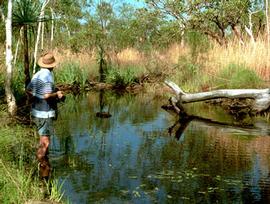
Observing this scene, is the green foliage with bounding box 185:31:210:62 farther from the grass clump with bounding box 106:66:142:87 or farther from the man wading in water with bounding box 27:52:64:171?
the man wading in water with bounding box 27:52:64:171

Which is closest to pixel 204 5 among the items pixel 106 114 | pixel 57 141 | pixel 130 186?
pixel 106 114

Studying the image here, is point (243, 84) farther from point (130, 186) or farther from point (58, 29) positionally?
point (58, 29)

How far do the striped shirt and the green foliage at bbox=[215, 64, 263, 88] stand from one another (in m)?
8.57

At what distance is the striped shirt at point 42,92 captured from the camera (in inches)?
292

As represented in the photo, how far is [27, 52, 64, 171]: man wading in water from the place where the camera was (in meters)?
7.43

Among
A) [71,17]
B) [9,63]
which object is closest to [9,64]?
[9,63]

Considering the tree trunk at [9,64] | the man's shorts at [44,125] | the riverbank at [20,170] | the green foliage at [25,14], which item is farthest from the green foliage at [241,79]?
the man's shorts at [44,125]

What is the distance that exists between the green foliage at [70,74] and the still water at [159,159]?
22.7 feet

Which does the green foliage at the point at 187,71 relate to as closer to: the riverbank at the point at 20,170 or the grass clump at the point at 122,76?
the grass clump at the point at 122,76

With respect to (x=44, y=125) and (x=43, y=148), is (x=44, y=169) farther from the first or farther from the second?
(x=44, y=125)

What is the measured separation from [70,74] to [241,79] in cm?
789

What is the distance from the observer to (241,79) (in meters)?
15.0

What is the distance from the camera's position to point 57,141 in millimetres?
9625

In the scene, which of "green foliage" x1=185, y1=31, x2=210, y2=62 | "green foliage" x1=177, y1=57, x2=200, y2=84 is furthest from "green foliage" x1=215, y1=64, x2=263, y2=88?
"green foliage" x1=185, y1=31, x2=210, y2=62
